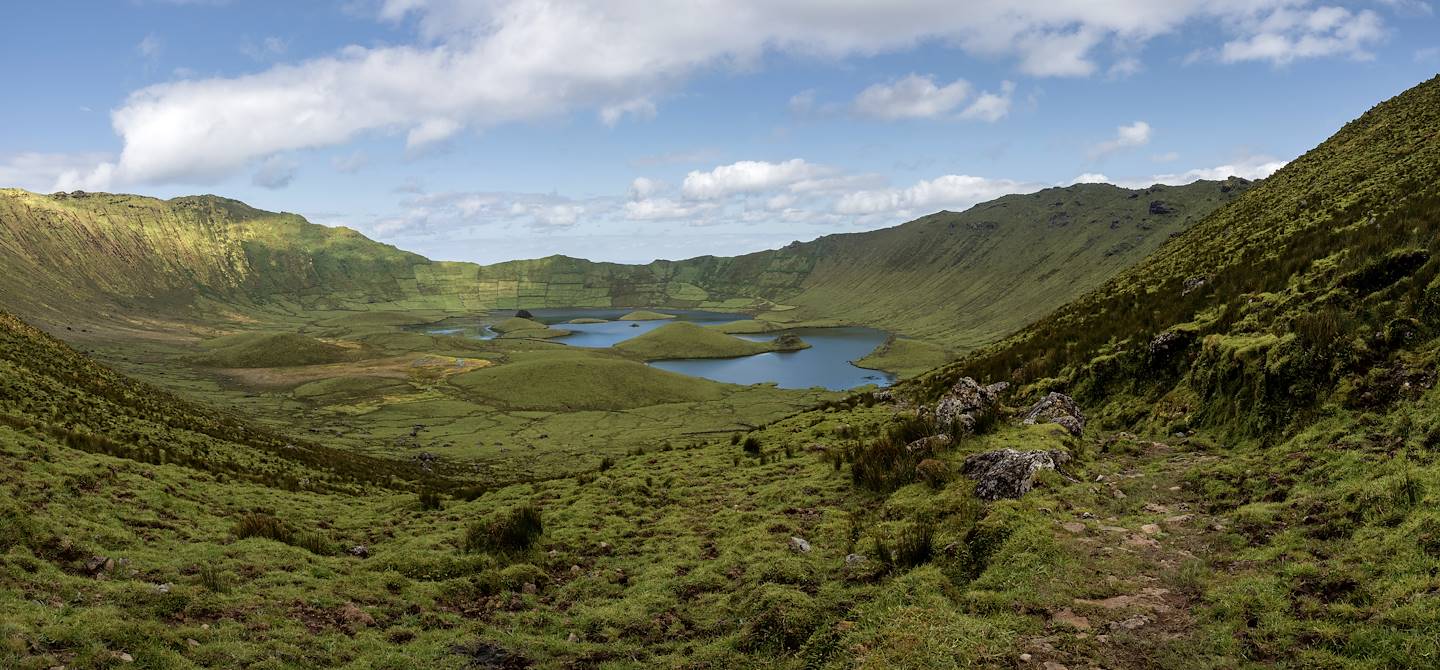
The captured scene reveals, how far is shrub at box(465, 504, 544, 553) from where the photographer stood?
20234mm

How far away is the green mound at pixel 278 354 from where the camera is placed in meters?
161

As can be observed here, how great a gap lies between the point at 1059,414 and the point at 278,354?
617 feet

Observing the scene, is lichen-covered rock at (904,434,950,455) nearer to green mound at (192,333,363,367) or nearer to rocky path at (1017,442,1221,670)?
rocky path at (1017,442,1221,670)

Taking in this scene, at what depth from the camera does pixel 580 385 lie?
5315 inches

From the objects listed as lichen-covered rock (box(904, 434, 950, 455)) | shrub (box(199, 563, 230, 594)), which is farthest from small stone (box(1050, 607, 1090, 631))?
shrub (box(199, 563, 230, 594))

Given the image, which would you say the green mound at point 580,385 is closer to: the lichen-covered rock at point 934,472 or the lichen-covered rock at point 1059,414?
the lichen-covered rock at point 1059,414

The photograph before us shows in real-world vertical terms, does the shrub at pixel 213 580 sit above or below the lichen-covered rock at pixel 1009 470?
below

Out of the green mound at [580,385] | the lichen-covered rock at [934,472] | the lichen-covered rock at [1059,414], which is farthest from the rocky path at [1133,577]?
the green mound at [580,385]

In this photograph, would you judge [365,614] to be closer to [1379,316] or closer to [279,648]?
[279,648]

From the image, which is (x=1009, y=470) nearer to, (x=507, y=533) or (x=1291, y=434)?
(x=1291, y=434)

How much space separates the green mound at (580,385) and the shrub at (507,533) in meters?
104

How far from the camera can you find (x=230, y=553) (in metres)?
17.9

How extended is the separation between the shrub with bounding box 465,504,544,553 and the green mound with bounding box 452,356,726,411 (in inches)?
4077

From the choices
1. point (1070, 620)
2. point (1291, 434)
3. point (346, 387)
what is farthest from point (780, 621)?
point (346, 387)
